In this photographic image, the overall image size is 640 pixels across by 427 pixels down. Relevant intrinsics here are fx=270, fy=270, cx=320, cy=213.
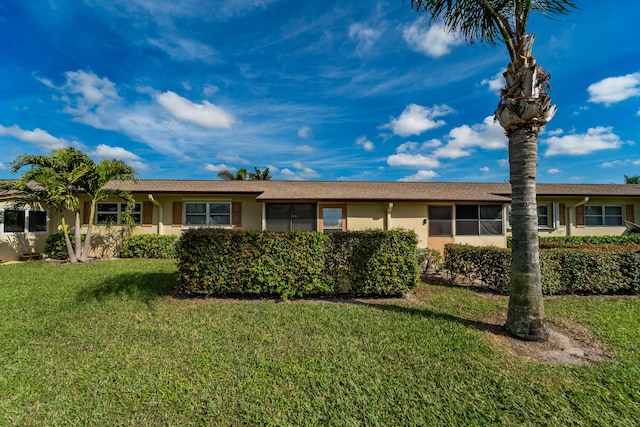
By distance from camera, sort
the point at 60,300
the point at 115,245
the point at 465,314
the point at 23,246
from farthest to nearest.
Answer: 1. the point at 115,245
2. the point at 23,246
3. the point at 60,300
4. the point at 465,314

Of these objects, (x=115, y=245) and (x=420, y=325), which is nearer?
(x=420, y=325)

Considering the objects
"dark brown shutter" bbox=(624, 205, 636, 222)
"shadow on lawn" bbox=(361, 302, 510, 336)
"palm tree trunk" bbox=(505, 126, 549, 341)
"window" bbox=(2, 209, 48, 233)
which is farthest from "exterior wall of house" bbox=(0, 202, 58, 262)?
"dark brown shutter" bbox=(624, 205, 636, 222)

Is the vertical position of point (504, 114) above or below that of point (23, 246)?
above

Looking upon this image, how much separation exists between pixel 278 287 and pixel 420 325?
120 inches

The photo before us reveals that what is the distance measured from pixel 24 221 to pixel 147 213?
4798 millimetres

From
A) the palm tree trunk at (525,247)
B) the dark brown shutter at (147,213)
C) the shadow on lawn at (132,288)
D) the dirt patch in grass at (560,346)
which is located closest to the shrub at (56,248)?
the dark brown shutter at (147,213)

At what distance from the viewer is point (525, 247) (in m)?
4.26

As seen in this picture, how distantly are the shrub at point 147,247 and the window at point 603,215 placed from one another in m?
21.8

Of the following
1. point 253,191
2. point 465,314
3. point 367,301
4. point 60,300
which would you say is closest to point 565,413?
point 465,314

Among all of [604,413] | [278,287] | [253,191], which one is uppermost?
[253,191]

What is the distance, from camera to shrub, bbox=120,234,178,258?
12.1 m

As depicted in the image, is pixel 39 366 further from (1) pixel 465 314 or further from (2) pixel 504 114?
(2) pixel 504 114

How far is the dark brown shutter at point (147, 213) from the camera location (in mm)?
13109

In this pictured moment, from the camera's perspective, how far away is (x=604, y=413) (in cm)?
261
